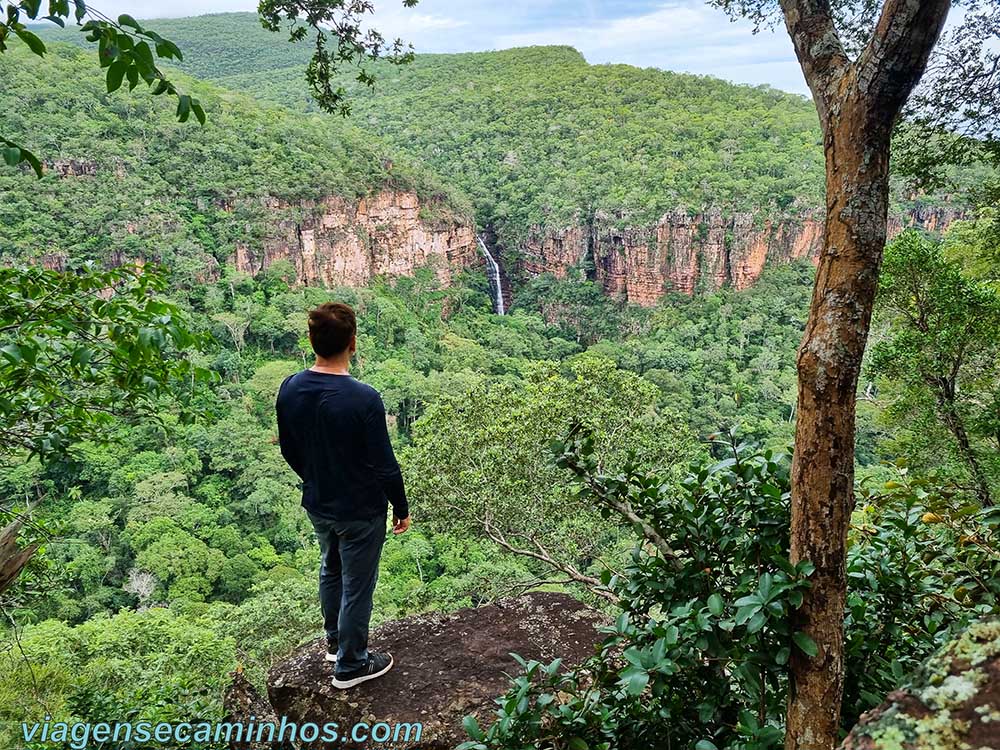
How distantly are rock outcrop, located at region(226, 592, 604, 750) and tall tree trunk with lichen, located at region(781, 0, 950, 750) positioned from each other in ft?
3.34

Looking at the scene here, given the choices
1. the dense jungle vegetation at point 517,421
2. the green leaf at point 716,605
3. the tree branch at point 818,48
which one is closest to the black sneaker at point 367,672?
the dense jungle vegetation at point 517,421

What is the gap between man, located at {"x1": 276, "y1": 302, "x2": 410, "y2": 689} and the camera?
212 cm

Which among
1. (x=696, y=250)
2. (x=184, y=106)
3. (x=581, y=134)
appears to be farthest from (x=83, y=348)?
(x=581, y=134)

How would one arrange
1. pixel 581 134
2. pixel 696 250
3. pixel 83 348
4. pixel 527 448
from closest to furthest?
pixel 83 348 → pixel 527 448 → pixel 696 250 → pixel 581 134

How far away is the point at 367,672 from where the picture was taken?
2.50m

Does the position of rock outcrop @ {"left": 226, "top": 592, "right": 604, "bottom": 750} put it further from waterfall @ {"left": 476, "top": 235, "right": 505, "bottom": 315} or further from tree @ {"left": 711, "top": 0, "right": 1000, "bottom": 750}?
waterfall @ {"left": 476, "top": 235, "right": 505, "bottom": 315}

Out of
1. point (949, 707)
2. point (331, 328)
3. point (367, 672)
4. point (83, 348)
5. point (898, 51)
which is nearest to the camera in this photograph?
point (949, 707)

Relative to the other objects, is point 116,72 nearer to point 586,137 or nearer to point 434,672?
point 434,672

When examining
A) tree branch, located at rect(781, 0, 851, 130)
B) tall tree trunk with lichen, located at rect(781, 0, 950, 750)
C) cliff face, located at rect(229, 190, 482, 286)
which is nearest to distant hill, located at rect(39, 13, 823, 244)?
cliff face, located at rect(229, 190, 482, 286)

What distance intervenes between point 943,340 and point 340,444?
6968 millimetres

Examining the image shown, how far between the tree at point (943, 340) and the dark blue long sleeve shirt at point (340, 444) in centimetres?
657

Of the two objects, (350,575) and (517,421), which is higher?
(350,575)

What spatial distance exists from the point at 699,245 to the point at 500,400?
125 ft

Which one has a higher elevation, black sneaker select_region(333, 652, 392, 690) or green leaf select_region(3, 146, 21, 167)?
green leaf select_region(3, 146, 21, 167)
